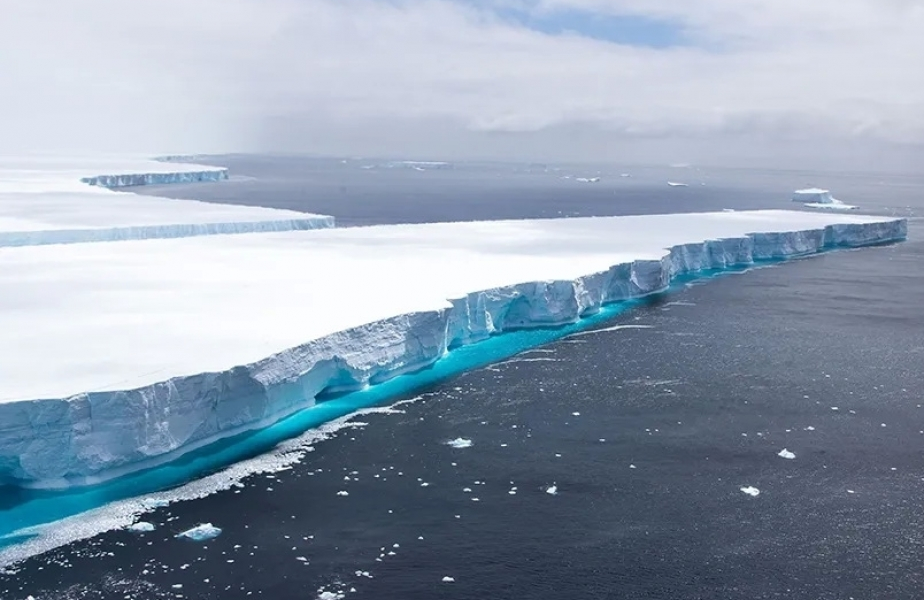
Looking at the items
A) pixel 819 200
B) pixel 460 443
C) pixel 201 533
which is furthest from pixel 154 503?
pixel 819 200

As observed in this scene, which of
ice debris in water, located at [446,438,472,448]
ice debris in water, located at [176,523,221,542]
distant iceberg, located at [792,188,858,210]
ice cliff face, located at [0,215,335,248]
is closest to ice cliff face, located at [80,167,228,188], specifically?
ice cliff face, located at [0,215,335,248]

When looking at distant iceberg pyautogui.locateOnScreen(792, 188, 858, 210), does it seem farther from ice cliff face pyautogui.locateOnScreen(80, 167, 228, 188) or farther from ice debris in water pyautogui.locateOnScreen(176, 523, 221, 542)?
ice debris in water pyautogui.locateOnScreen(176, 523, 221, 542)

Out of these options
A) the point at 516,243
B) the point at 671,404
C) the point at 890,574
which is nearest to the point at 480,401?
the point at 671,404

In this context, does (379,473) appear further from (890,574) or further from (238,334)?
(890,574)

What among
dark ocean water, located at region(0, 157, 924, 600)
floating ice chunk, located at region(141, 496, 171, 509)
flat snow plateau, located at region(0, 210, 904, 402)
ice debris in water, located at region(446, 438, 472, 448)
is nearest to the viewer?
dark ocean water, located at region(0, 157, 924, 600)

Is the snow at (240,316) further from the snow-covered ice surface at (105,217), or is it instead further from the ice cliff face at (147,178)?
the ice cliff face at (147,178)

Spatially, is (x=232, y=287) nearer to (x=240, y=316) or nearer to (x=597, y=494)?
(x=240, y=316)
